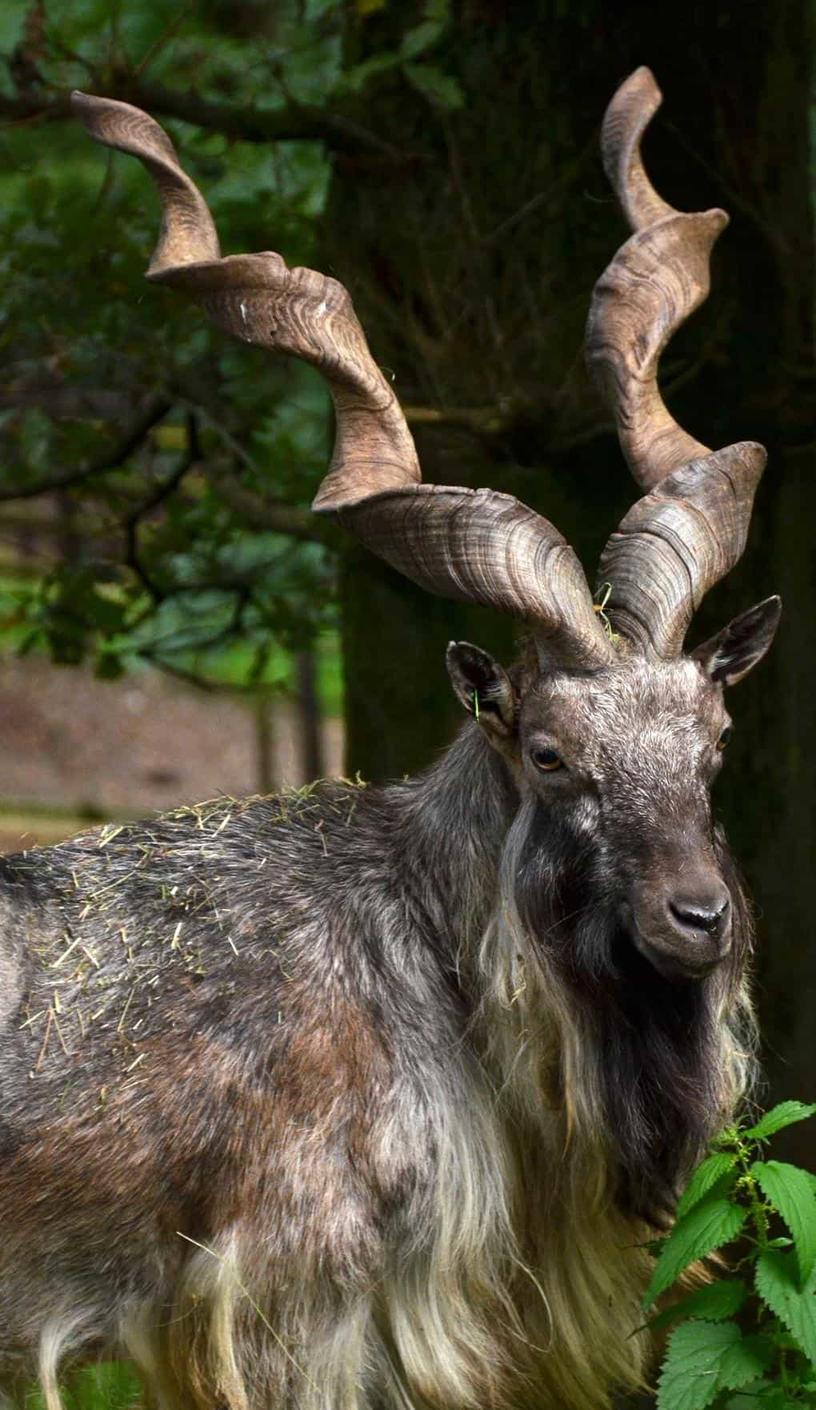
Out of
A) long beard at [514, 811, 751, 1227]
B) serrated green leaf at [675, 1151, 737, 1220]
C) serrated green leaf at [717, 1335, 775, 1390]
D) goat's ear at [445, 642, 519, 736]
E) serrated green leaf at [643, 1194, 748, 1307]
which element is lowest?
serrated green leaf at [717, 1335, 775, 1390]

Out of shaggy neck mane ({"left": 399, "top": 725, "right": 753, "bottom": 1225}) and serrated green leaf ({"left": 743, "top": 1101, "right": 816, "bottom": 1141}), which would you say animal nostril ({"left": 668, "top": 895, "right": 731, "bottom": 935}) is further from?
serrated green leaf ({"left": 743, "top": 1101, "right": 816, "bottom": 1141})

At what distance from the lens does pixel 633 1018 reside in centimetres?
490

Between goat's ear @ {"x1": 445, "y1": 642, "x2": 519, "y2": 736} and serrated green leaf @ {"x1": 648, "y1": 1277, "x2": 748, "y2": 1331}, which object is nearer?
serrated green leaf @ {"x1": 648, "y1": 1277, "x2": 748, "y2": 1331}

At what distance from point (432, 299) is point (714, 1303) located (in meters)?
4.12

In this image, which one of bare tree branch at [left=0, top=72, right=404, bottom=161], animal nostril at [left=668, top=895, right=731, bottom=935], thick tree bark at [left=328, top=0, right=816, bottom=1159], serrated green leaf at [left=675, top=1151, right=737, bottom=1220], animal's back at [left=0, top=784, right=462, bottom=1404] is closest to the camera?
animal nostril at [left=668, top=895, right=731, bottom=935]

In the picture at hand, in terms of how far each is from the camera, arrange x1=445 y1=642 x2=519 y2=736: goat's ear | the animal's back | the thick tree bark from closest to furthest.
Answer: x1=445 y1=642 x2=519 y2=736: goat's ear → the animal's back → the thick tree bark

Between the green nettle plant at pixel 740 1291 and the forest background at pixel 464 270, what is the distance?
2016 millimetres

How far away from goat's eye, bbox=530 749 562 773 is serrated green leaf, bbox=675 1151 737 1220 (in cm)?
105

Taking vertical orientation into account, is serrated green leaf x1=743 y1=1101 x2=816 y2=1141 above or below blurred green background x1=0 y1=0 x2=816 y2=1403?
below

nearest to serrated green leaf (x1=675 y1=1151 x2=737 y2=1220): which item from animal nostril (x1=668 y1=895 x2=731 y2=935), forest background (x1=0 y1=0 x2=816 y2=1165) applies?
animal nostril (x1=668 y1=895 x2=731 y2=935)

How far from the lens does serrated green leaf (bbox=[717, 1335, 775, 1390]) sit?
4.64 metres

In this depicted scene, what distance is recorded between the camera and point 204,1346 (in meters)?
5.17

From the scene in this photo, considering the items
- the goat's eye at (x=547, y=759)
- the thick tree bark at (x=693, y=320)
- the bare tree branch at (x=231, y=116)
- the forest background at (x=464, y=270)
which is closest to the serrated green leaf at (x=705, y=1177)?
the goat's eye at (x=547, y=759)

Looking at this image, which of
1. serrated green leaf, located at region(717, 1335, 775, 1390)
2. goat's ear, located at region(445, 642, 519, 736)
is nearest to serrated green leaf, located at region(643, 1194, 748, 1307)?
serrated green leaf, located at region(717, 1335, 775, 1390)
